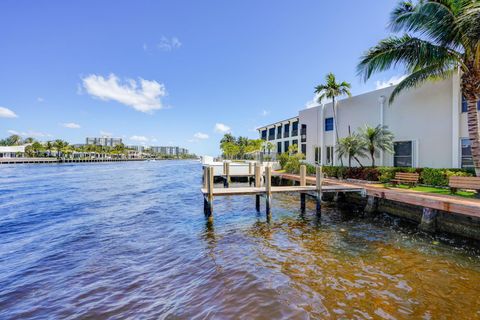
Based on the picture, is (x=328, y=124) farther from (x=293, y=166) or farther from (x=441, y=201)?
(x=441, y=201)

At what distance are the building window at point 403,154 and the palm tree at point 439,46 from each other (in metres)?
4.33

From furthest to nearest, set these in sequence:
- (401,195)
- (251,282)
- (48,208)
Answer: (48,208) → (401,195) → (251,282)

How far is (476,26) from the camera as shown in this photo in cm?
911

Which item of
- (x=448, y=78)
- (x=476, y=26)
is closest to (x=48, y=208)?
(x=476, y=26)

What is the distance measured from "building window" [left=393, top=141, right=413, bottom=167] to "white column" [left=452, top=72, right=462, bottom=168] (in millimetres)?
2358

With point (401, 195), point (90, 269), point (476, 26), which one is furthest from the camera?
point (401, 195)

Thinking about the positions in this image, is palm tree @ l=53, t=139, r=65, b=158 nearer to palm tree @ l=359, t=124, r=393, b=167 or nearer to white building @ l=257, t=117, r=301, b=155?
white building @ l=257, t=117, r=301, b=155

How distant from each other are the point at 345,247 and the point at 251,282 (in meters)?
3.68

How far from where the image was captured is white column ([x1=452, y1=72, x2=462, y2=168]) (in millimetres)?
12648

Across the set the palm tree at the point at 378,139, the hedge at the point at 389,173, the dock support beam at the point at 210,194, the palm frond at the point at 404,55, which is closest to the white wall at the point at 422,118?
the palm tree at the point at 378,139

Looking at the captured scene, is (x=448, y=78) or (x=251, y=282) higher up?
(x=448, y=78)

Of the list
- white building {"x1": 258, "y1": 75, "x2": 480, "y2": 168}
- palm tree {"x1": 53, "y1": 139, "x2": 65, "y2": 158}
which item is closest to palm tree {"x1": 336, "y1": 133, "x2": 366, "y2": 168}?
white building {"x1": 258, "y1": 75, "x2": 480, "y2": 168}

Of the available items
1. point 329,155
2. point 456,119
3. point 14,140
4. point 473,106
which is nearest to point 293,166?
point 329,155

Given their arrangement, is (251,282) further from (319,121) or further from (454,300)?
(319,121)
